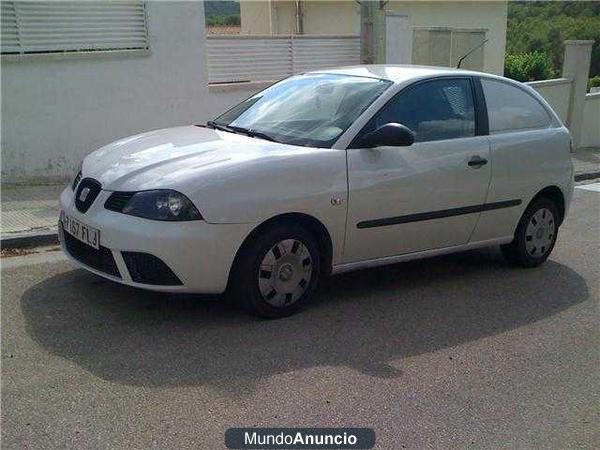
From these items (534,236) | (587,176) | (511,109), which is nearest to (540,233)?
(534,236)

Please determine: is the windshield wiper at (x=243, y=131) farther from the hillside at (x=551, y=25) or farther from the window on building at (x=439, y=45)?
the hillside at (x=551, y=25)

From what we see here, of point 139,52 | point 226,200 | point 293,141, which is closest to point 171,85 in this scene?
point 139,52

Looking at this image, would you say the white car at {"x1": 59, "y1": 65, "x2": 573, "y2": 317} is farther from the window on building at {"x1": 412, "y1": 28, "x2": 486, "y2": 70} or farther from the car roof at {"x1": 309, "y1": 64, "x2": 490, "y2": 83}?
the window on building at {"x1": 412, "y1": 28, "x2": 486, "y2": 70}

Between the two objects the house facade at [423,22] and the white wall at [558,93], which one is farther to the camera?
the white wall at [558,93]

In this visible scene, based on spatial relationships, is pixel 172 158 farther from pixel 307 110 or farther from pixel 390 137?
pixel 390 137

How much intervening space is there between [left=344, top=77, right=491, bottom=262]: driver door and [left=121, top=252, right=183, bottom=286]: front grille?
1.29m

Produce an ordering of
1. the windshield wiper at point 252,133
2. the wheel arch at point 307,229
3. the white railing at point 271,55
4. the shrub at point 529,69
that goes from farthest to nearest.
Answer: the shrub at point 529,69 → the white railing at point 271,55 → the windshield wiper at point 252,133 → the wheel arch at point 307,229

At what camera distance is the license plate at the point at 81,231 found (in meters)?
4.22

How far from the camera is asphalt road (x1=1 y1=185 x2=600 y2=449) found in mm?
Result: 3340

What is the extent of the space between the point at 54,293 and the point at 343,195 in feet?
7.18

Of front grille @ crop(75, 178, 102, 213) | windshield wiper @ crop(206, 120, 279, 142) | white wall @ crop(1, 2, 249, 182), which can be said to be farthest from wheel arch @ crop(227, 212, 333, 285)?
white wall @ crop(1, 2, 249, 182)

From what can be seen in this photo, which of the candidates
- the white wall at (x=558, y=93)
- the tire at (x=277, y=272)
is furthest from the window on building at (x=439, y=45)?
the tire at (x=277, y=272)

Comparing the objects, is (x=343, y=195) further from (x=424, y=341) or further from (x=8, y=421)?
(x=8, y=421)

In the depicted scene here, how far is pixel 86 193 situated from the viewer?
4426mm
